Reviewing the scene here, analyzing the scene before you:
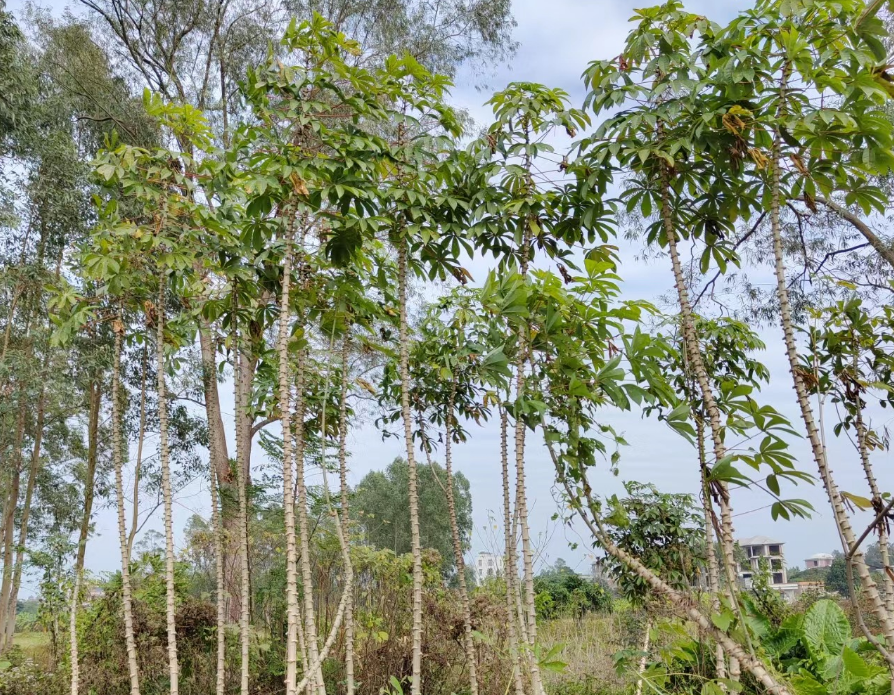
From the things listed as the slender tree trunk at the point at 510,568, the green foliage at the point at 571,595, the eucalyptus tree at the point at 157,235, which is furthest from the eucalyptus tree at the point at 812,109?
the green foliage at the point at 571,595

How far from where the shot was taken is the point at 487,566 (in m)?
4.70

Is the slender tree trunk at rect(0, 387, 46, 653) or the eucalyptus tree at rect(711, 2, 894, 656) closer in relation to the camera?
the eucalyptus tree at rect(711, 2, 894, 656)

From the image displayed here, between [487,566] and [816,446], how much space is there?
3.17 m

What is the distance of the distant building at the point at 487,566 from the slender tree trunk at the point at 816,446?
7.99 feet

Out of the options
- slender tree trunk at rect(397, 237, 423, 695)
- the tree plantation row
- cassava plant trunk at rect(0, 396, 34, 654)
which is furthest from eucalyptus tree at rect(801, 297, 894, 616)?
cassava plant trunk at rect(0, 396, 34, 654)

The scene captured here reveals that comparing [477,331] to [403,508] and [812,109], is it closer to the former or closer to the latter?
[812,109]

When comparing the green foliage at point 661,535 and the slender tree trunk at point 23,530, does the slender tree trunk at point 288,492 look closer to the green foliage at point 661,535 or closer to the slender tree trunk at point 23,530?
the green foliage at point 661,535

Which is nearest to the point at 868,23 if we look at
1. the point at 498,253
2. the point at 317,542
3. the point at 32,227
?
the point at 498,253

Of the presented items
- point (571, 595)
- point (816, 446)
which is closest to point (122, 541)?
point (816, 446)

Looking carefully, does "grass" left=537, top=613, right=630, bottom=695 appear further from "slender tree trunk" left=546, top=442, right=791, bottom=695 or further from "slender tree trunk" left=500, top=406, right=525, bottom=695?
"slender tree trunk" left=546, top=442, right=791, bottom=695

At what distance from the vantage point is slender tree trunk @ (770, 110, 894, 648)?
70.5 inches

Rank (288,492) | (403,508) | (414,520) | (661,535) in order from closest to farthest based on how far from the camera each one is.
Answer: (288,492), (414,520), (661,535), (403,508)

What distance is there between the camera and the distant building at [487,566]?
4332 mm

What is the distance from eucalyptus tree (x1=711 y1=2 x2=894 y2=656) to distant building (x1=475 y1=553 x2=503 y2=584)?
2.51m
